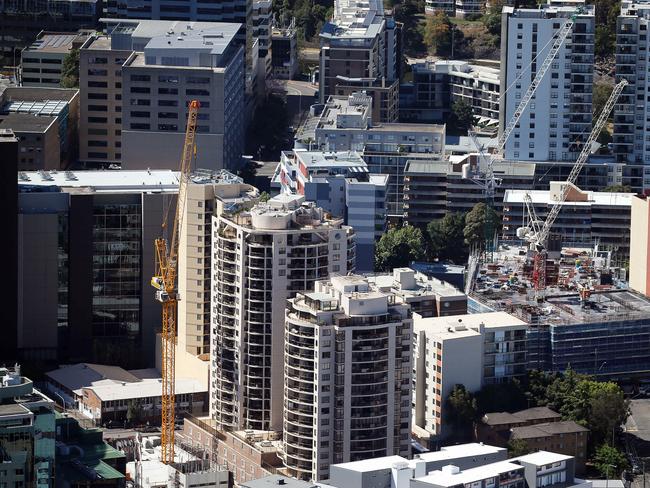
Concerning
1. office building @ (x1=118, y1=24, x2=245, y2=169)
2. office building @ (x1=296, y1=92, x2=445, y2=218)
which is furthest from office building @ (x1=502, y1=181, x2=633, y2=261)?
office building @ (x1=118, y1=24, x2=245, y2=169)

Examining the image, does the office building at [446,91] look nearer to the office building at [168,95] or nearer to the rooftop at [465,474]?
the office building at [168,95]

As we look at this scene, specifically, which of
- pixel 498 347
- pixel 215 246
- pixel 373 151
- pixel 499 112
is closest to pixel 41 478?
pixel 215 246

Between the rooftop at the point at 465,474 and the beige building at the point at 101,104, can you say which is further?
the beige building at the point at 101,104

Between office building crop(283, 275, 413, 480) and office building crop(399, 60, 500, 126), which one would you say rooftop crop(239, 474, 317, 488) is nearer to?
office building crop(283, 275, 413, 480)

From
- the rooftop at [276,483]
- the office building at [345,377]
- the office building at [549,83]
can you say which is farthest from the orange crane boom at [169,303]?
the office building at [549,83]

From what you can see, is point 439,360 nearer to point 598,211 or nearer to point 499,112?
point 598,211

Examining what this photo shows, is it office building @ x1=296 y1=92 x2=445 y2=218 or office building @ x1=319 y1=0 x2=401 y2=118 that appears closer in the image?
office building @ x1=296 y1=92 x2=445 y2=218

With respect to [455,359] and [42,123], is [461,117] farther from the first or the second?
[455,359]
